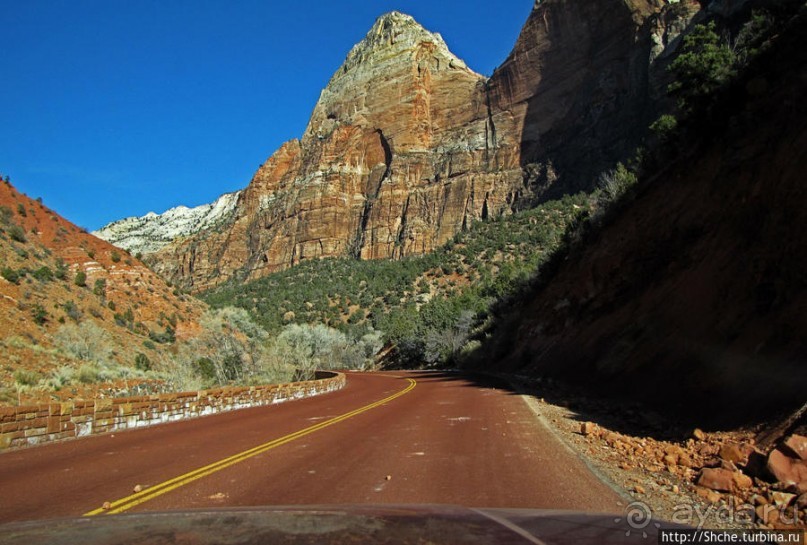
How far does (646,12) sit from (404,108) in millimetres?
52078

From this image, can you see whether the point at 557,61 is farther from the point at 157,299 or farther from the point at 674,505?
the point at 674,505

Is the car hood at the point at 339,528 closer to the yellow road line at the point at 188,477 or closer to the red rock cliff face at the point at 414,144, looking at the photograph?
the yellow road line at the point at 188,477

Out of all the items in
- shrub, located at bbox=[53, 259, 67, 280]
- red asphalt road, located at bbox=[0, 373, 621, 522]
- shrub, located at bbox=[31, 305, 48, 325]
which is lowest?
red asphalt road, located at bbox=[0, 373, 621, 522]

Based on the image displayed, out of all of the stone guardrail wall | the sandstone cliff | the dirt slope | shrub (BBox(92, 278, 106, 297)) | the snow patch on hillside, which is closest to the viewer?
the sandstone cliff

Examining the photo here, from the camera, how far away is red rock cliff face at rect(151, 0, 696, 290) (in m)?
90.5

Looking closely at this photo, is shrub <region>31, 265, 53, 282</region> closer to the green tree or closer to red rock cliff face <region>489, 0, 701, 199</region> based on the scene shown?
the green tree

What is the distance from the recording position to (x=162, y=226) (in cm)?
17988

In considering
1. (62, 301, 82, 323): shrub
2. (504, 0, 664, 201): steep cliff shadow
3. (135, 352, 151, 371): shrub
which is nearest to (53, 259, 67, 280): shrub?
(62, 301, 82, 323): shrub

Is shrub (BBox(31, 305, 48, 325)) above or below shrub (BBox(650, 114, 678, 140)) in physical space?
below

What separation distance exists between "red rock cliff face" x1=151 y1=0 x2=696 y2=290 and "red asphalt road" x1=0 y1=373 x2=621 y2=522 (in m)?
74.9

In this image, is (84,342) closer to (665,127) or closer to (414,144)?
(665,127)

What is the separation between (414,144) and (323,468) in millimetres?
111347

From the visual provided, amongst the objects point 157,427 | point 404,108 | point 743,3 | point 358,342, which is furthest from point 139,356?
point 404,108

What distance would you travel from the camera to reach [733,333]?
973 cm
